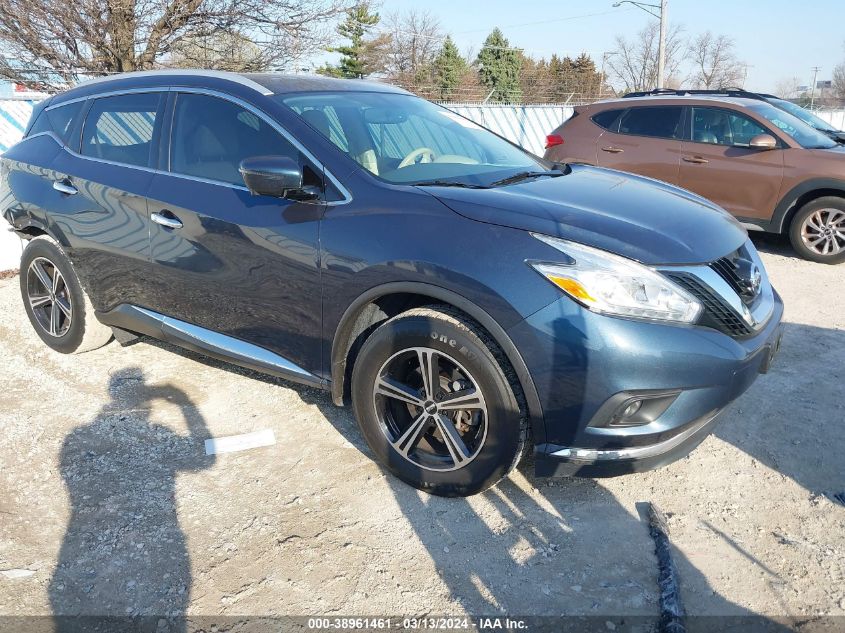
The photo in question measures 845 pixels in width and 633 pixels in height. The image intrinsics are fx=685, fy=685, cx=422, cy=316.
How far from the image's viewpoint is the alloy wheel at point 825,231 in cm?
696

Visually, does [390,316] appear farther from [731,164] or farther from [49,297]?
[731,164]

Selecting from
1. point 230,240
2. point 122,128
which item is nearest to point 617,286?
point 230,240

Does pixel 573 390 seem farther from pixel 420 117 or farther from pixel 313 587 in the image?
pixel 420 117

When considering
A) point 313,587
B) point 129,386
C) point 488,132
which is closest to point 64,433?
point 129,386

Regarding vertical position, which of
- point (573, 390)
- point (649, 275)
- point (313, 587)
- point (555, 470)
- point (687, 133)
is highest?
point (687, 133)

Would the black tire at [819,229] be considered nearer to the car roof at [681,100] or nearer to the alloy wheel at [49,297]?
the car roof at [681,100]

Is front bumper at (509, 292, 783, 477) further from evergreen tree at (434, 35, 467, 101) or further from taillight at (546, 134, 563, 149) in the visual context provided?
evergreen tree at (434, 35, 467, 101)

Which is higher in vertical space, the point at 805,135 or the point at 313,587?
the point at 805,135

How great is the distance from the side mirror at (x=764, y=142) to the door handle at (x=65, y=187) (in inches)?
254

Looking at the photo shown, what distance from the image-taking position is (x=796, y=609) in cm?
238

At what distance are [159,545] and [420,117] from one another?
2600 mm

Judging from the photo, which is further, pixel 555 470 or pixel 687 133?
pixel 687 133

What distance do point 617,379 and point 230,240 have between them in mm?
1980

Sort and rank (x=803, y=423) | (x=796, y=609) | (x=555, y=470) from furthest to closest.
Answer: (x=803, y=423)
(x=555, y=470)
(x=796, y=609)
